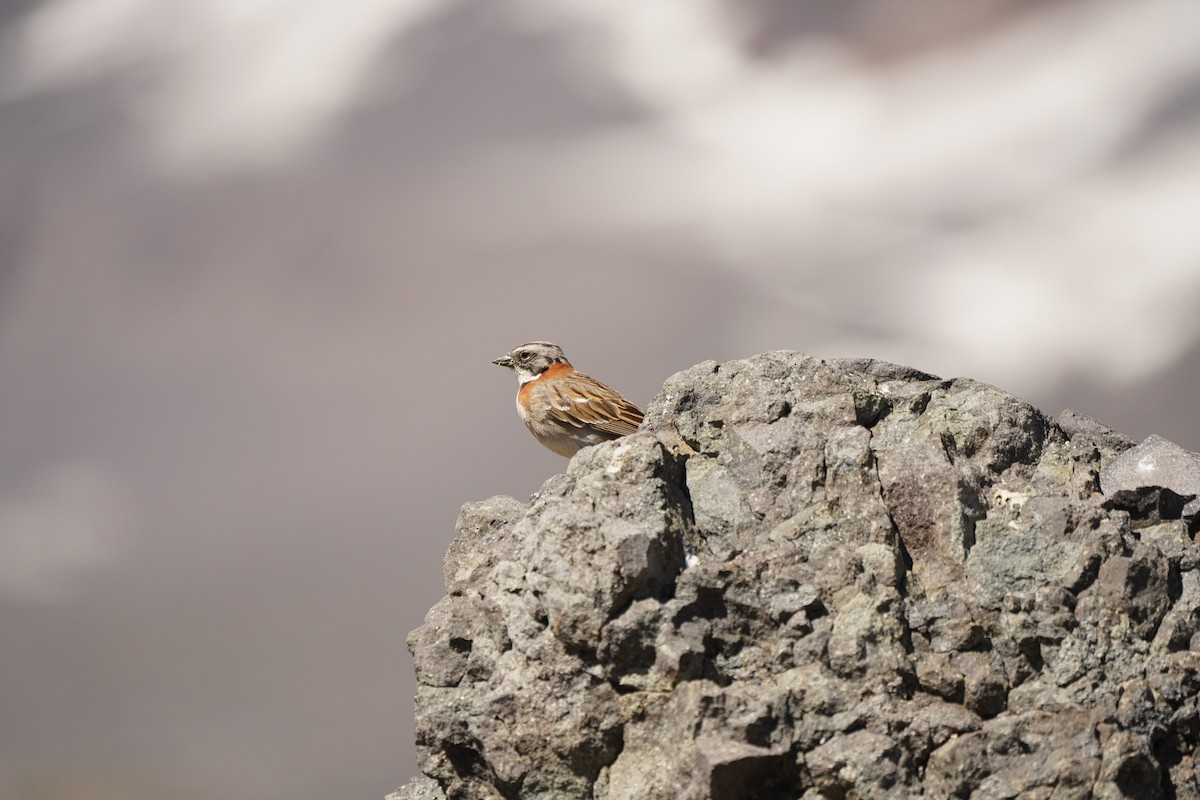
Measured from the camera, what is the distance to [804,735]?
654cm

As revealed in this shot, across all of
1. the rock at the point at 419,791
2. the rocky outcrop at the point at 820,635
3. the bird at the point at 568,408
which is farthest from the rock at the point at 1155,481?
the bird at the point at 568,408

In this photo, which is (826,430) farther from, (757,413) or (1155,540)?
(1155,540)

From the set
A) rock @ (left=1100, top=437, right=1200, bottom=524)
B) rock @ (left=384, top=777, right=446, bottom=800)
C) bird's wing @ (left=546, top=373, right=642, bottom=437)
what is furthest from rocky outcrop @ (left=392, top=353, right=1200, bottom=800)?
bird's wing @ (left=546, top=373, right=642, bottom=437)

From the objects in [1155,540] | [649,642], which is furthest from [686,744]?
[1155,540]

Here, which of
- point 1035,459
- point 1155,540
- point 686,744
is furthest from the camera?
point 1035,459

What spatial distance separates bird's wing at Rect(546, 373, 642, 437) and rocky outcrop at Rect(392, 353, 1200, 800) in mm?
4333

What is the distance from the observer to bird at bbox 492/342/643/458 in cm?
1234

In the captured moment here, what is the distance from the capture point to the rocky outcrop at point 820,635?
643cm

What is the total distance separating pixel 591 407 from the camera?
489 inches

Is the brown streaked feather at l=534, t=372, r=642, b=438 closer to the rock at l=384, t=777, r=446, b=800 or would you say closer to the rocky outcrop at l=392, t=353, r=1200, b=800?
the rocky outcrop at l=392, t=353, r=1200, b=800

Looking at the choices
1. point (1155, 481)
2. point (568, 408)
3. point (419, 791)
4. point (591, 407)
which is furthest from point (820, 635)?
point (568, 408)

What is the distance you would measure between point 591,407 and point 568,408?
9.8 inches

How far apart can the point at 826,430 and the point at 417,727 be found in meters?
3.13

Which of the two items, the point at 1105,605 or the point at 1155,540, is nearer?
the point at 1105,605
